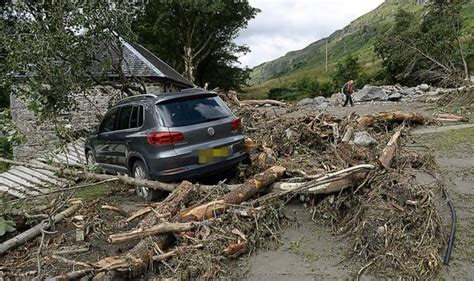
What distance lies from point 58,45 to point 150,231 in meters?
8.53

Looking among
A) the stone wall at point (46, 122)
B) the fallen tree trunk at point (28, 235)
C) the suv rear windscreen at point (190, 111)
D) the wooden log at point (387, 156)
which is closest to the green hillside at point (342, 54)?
the stone wall at point (46, 122)

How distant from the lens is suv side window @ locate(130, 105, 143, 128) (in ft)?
20.6

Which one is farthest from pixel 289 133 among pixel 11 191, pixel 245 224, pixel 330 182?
pixel 11 191

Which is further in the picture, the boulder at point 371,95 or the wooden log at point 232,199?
the boulder at point 371,95

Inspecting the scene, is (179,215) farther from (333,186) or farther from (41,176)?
(41,176)

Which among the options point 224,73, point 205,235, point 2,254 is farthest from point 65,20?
point 224,73

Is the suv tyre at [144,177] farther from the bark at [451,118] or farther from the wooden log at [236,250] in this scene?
the bark at [451,118]

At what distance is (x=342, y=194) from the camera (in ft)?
16.3

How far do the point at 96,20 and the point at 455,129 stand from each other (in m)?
10.5

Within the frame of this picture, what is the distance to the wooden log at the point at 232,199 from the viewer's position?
15.4 ft

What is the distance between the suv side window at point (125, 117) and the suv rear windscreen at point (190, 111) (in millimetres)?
1001

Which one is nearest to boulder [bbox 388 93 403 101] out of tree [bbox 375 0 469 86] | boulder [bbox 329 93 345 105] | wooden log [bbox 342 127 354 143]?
boulder [bbox 329 93 345 105]

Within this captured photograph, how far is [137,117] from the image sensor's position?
6.41 m

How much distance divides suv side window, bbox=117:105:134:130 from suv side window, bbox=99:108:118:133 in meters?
0.30
